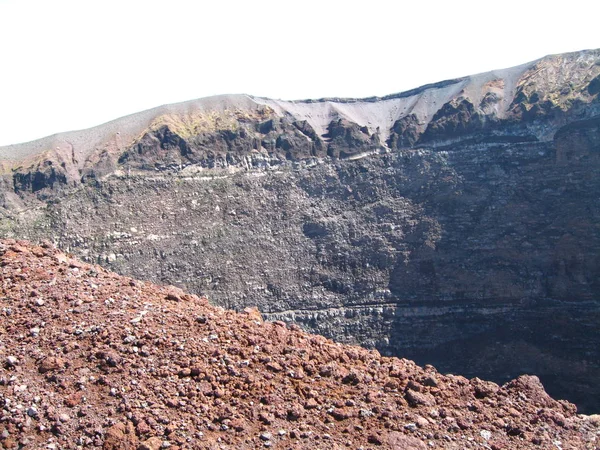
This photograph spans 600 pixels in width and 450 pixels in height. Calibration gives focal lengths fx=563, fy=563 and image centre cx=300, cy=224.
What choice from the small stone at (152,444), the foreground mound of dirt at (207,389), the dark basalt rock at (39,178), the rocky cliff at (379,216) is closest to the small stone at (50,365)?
the foreground mound of dirt at (207,389)

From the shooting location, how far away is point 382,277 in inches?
1649

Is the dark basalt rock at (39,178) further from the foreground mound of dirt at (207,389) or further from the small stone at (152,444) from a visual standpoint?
the small stone at (152,444)

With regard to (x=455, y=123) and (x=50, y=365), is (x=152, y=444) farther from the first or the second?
(x=455, y=123)

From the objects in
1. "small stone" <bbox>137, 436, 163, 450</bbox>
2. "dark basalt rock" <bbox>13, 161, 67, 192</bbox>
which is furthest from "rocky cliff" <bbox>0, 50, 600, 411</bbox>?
"small stone" <bbox>137, 436, 163, 450</bbox>

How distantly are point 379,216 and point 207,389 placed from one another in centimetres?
3780

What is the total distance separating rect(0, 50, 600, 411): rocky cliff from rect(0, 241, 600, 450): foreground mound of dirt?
89.2 feet

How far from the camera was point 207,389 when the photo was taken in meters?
8.29

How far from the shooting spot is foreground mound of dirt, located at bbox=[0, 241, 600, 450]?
7.61 meters

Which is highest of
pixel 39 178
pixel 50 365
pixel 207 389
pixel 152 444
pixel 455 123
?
pixel 455 123

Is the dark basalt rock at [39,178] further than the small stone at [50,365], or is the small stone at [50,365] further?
the dark basalt rock at [39,178]

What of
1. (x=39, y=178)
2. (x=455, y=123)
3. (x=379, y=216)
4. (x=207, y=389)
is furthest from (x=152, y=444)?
(x=455, y=123)

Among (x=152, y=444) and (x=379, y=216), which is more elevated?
(x=152, y=444)

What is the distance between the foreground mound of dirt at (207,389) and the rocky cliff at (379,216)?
27198mm

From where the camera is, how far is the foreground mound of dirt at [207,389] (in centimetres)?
761
